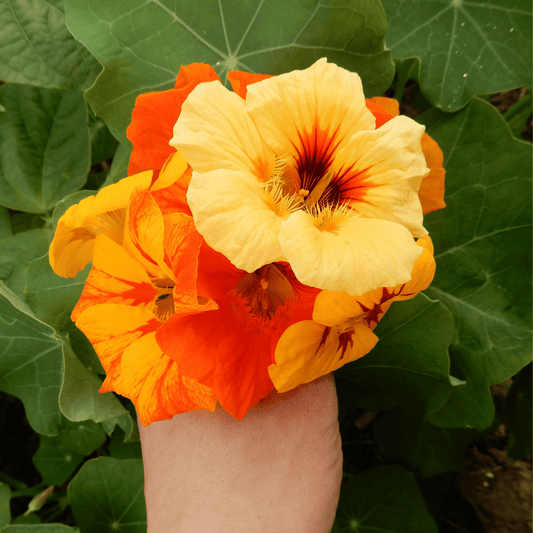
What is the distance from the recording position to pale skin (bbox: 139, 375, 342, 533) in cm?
55

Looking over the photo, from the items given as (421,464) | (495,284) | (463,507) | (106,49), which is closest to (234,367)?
(106,49)

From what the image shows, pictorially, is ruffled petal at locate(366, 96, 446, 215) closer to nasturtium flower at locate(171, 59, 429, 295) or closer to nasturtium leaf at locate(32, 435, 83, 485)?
nasturtium flower at locate(171, 59, 429, 295)

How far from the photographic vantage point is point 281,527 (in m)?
0.54

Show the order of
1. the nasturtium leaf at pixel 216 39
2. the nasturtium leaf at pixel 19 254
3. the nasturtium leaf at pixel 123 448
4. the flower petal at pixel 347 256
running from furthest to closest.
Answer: the nasturtium leaf at pixel 123 448 < the nasturtium leaf at pixel 19 254 < the nasturtium leaf at pixel 216 39 < the flower petal at pixel 347 256

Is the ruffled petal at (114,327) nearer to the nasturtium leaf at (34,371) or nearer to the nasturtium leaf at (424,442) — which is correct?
the nasturtium leaf at (34,371)

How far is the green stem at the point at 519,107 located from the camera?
1.06 m

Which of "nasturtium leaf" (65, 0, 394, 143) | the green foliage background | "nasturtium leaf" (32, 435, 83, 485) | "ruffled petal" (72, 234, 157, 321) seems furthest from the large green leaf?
"nasturtium leaf" (32, 435, 83, 485)

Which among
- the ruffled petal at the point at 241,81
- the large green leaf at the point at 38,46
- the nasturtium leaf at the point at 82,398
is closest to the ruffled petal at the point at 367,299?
the ruffled petal at the point at 241,81

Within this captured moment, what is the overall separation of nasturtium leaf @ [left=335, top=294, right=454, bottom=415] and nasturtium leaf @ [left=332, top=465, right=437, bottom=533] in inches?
9.9

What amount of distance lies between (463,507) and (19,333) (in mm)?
1244

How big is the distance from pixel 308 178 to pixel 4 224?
0.89 metres

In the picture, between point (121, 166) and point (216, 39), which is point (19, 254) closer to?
point (121, 166)

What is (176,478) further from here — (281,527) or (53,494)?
(53,494)

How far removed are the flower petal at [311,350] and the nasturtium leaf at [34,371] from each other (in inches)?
26.0
